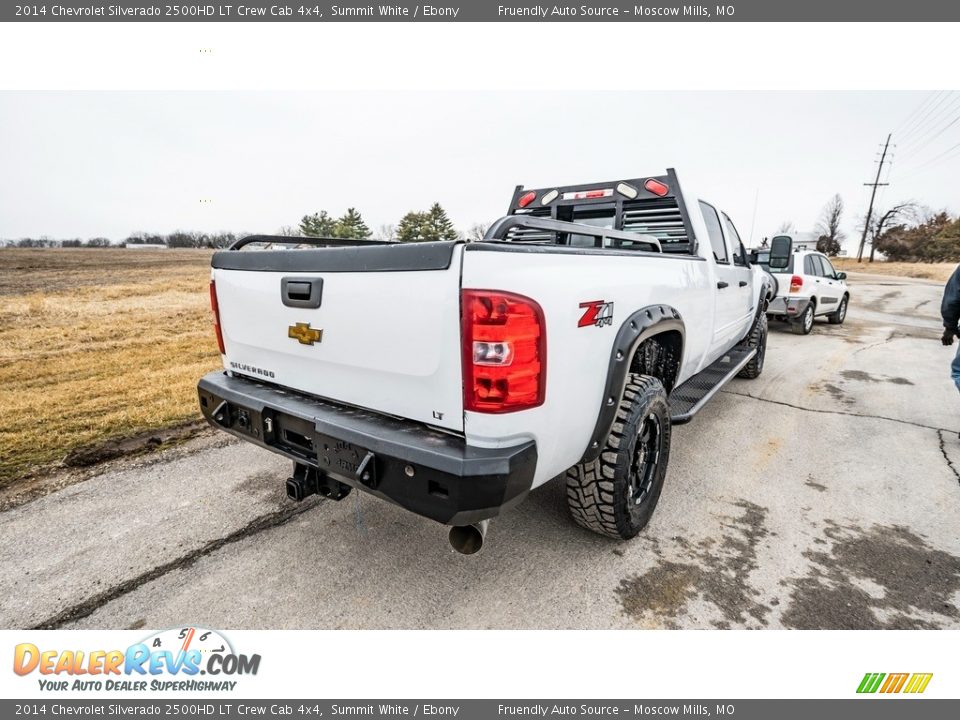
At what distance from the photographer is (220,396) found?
2553mm

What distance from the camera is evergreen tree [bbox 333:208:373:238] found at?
172 feet

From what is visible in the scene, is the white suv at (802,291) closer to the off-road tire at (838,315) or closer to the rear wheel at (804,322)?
the rear wheel at (804,322)

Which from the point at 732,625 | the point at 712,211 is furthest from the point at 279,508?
the point at 712,211

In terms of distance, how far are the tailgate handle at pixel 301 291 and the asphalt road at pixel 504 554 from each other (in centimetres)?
132

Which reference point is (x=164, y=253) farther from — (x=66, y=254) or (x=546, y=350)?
(x=546, y=350)

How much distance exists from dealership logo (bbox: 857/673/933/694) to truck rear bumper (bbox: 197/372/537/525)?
1552 mm

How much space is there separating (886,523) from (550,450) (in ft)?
8.09

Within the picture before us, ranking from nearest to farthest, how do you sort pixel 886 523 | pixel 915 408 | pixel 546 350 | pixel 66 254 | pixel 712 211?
pixel 546 350
pixel 886 523
pixel 712 211
pixel 915 408
pixel 66 254

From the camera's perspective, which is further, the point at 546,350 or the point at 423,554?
the point at 423,554

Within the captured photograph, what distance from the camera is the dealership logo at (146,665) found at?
6.18 feet

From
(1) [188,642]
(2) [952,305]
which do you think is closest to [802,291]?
(2) [952,305]

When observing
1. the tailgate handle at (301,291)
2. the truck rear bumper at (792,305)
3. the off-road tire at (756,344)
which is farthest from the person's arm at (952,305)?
the truck rear bumper at (792,305)

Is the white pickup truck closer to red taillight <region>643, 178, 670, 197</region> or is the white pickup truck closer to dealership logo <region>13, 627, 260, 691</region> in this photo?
dealership logo <region>13, 627, 260, 691</region>

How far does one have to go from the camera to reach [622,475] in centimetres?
242
